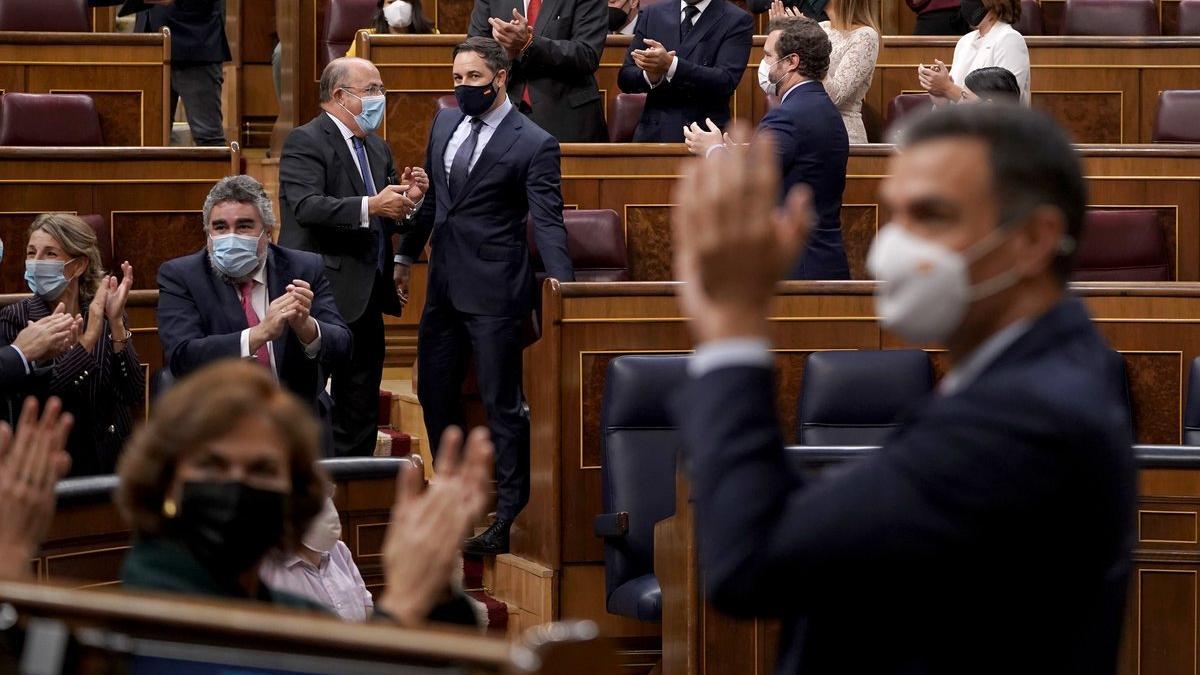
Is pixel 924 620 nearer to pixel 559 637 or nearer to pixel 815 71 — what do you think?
pixel 559 637

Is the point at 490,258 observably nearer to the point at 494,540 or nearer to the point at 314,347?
the point at 494,540

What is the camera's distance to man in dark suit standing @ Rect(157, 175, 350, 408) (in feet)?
10.1

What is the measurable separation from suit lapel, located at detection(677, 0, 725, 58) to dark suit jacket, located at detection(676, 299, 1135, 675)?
3.58m

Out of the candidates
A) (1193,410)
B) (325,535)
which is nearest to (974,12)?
(1193,410)

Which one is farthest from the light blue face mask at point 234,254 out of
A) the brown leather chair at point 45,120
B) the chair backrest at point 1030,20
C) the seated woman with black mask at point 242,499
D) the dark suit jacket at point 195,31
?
the chair backrest at point 1030,20

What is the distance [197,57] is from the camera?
5.59 meters

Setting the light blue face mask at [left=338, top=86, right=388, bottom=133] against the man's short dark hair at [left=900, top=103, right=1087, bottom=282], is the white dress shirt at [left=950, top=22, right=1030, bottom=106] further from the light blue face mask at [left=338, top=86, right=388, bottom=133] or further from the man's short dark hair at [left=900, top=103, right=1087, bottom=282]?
the man's short dark hair at [left=900, top=103, right=1087, bottom=282]

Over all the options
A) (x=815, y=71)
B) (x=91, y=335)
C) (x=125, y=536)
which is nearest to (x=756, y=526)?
(x=125, y=536)

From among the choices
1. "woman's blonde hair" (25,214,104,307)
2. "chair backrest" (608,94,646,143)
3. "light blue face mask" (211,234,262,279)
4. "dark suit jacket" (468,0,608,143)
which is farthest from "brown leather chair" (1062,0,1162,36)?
"woman's blonde hair" (25,214,104,307)

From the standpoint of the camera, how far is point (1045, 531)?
0.94 metres

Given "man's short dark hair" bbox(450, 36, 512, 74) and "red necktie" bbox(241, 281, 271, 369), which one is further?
"man's short dark hair" bbox(450, 36, 512, 74)

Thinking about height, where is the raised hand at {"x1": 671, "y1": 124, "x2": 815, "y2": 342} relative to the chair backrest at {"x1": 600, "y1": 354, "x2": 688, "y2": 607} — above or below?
above

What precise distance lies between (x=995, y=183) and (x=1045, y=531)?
203 millimetres

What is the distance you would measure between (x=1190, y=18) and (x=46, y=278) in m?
4.29
